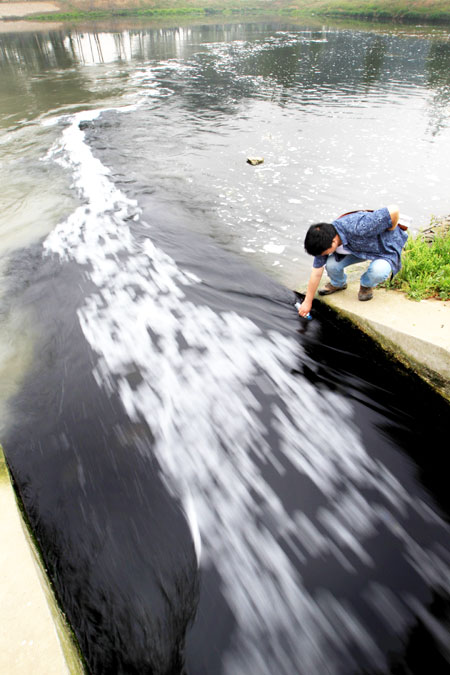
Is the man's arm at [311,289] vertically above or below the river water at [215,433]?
above

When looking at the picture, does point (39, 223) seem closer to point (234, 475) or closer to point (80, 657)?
point (234, 475)

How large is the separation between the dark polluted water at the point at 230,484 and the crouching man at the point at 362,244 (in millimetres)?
610

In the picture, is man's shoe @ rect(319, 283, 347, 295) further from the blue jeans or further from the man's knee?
the man's knee

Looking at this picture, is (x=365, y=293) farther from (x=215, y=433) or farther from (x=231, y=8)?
(x=231, y=8)

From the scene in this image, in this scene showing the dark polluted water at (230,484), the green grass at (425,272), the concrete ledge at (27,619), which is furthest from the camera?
the green grass at (425,272)

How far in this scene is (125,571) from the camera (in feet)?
8.14

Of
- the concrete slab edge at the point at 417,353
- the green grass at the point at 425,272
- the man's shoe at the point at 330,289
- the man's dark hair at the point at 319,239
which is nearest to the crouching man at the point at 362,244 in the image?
the man's dark hair at the point at 319,239

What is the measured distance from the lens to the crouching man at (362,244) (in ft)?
12.4

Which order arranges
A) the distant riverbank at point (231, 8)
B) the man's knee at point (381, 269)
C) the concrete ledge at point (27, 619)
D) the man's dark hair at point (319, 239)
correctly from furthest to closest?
the distant riverbank at point (231, 8)
the man's knee at point (381, 269)
the man's dark hair at point (319, 239)
the concrete ledge at point (27, 619)

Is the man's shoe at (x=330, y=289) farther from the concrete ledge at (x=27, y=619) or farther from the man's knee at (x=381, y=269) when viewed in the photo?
the concrete ledge at (x=27, y=619)

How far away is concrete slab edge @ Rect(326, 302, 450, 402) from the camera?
3.46 m

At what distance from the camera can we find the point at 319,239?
3.72 m

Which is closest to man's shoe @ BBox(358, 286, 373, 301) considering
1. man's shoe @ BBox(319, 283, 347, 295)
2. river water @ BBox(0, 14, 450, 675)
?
man's shoe @ BBox(319, 283, 347, 295)

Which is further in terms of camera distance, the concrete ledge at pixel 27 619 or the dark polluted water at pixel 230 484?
the dark polluted water at pixel 230 484
